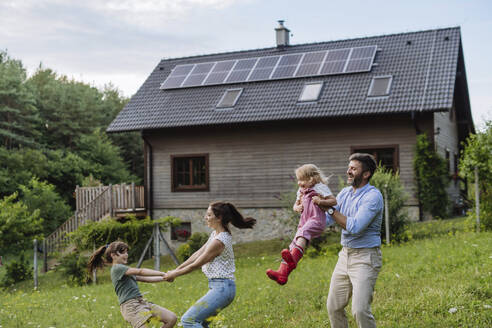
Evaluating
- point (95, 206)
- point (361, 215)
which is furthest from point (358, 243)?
point (95, 206)

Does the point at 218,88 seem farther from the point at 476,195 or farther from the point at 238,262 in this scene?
the point at 476,195

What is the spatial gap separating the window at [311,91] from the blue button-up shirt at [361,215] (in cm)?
1495

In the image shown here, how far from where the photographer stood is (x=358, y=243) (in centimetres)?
503

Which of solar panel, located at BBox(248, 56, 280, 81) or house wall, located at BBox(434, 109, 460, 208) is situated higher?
solar panel, located at BBox(248, 56, 280, 81)

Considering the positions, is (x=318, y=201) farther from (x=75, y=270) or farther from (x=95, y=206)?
(x=95, y=206)

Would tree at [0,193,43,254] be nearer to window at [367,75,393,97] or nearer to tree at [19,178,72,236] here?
tree at [19,178,72,236]

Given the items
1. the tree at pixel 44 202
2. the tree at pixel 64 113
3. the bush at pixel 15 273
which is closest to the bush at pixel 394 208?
the bush at pixel 15 273

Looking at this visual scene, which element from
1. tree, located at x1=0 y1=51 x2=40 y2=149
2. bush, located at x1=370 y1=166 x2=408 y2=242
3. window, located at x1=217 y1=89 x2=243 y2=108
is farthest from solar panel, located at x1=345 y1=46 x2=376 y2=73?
tree, located at x1=0 y1=51 x2=40 y2=149

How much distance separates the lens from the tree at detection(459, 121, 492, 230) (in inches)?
533

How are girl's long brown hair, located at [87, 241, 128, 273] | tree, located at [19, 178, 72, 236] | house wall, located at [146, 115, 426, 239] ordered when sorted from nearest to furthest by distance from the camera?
1. girl's long brown hair, located at [87, 241, 128, 273]
2. house wall, located at [146, 115, 426, 239]
3. tree, located at [19, 178, 72, 236]

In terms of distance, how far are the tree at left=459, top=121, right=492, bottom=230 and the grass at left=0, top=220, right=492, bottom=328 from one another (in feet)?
2.71

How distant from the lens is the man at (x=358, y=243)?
4840 mm

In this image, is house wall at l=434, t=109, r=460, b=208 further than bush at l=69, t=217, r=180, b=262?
Yes

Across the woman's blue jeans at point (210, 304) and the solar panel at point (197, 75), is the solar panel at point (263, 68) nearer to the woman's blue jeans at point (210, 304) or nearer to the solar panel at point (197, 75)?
the solar panel at point (197, 75)
